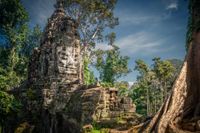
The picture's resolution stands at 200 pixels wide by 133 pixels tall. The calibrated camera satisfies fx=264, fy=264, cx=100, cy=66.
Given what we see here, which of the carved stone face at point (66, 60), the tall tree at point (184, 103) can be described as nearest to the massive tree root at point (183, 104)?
the tall tree at point (184, 103)

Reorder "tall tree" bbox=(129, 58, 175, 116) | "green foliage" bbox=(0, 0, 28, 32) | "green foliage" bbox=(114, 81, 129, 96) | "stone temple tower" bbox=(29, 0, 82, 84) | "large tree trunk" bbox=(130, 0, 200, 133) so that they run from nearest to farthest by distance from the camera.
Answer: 1. "large tree trunk" bbox=(130, 0, 200, 133)
2. "stone temple tower" bbox=(29, 0, 82, 84)
3. "green foliage" bbox=(0, 0, 28, 32)
4. "tall tree" bbox=(129, 58, 175, 116)
5. "green foliage" bbox=(114, 81, 129, 96)

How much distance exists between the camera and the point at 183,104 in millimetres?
7418

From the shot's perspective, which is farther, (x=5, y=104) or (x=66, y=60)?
(x=66, y=60)

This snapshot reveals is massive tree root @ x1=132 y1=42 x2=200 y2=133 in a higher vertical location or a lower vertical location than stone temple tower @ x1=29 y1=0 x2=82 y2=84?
lower

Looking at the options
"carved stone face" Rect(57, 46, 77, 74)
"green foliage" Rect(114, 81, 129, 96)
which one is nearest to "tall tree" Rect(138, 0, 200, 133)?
"carved stone face" Rect(57, 46, 77, 74)

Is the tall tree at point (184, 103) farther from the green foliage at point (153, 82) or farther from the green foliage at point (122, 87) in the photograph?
the green foliage at point (122, 87)

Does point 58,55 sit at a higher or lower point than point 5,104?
higher

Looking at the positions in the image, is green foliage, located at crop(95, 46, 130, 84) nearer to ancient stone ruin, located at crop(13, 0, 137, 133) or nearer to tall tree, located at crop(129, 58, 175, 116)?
tall tree, located at crop(129, 58, 175, 116)

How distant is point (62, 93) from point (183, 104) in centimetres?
975

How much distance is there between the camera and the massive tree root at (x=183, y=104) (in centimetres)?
689

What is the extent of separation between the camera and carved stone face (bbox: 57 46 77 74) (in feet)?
57.5

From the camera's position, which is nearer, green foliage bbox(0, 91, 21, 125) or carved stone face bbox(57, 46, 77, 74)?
green foliage bbox(0, 91, 21, 125)

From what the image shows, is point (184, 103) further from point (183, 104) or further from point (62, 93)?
point (62, 93)

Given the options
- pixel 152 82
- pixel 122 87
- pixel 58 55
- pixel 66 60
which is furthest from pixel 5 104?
pixel 152 82
